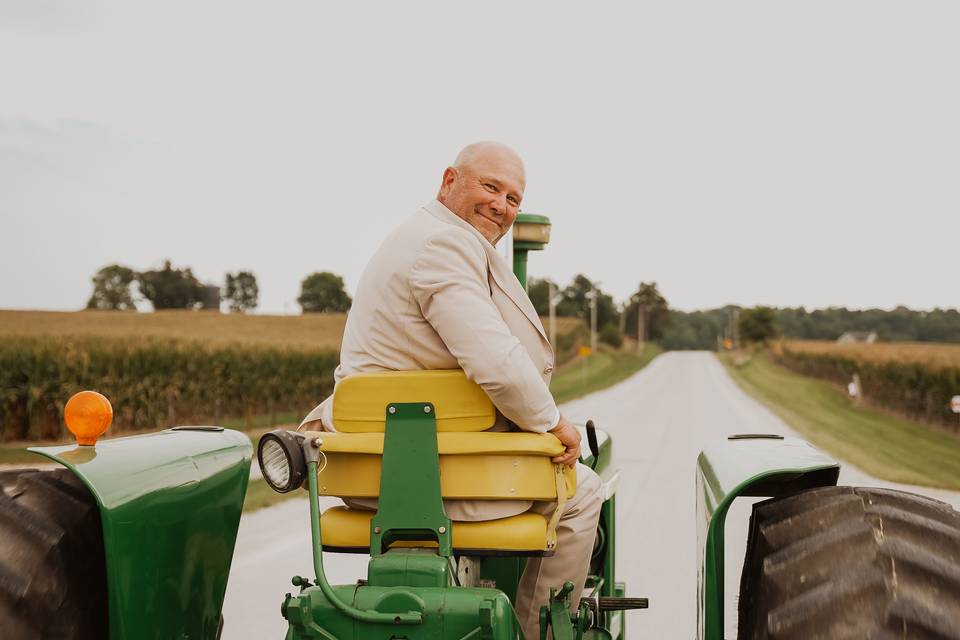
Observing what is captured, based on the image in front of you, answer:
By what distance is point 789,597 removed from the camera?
204 centimetres

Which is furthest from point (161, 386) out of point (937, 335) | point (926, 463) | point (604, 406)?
point (937, 335)

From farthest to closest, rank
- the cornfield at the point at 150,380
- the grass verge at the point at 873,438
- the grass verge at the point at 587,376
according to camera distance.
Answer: the grass verge at the point at 587,376, the cornfield at the point at 150,380, the grass verge at the point at 873,438

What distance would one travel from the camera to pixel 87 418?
2.42m

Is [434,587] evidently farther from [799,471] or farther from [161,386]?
[161,386]

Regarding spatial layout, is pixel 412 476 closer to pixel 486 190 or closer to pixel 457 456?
pixel 457 456

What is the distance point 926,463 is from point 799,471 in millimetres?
16800

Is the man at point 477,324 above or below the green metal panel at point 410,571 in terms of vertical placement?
above

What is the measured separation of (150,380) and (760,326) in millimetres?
106169

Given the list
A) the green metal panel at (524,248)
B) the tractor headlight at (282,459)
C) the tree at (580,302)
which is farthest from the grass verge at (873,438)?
the tree at (580,302)

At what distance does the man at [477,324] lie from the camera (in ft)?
8.76

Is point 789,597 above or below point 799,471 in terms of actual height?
below

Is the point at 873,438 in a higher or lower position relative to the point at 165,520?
lower

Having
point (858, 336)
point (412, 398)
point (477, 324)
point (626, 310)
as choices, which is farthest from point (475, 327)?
point (626, 310)

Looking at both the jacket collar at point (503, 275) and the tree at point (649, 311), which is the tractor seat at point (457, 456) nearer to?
the jacket collar at point (503, 275)
